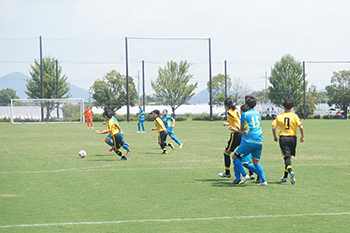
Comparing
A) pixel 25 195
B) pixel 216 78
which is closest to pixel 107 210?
pixel 25 195

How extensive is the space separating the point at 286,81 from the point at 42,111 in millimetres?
40130

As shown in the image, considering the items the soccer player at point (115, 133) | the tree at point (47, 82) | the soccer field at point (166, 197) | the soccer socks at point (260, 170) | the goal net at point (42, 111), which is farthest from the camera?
the tree at point (47, 82)

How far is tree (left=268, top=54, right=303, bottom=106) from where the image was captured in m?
65.9

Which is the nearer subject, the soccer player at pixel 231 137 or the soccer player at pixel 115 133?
the soccer player at pixel 231 137

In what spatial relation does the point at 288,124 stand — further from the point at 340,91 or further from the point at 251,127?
the point at 340,91

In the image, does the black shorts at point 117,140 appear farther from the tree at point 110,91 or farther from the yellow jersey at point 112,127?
the tree at point 110,91

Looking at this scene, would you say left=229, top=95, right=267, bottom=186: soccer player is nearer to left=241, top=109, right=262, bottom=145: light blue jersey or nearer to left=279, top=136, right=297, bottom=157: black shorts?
left=241, top=109, right=262, bottom=145: light blue jersey

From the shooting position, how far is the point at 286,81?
219 ft

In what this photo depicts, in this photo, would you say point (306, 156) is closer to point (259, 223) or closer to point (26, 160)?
point (259, 223)

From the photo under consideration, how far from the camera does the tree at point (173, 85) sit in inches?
2584

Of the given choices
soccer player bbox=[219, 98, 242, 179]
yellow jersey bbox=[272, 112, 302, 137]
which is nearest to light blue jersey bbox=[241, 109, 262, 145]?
soccer player bbox=[219, 98, 242, 179]

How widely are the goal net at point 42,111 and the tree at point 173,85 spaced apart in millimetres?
18256

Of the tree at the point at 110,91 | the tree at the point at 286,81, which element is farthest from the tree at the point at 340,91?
the tree at the point at 110,91

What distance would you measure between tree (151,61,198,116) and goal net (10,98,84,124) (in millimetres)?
18256
